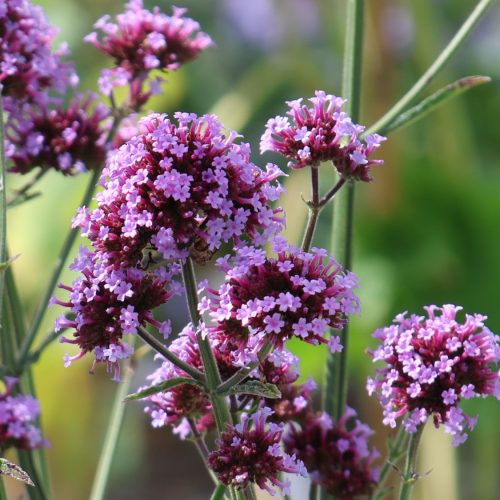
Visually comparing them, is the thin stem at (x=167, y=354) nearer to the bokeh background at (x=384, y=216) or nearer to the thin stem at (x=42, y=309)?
the thin stem at (x=42, y=309)

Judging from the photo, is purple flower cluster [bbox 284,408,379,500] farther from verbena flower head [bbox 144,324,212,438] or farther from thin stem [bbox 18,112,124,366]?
thin stem [bbox 18,112,124,366]

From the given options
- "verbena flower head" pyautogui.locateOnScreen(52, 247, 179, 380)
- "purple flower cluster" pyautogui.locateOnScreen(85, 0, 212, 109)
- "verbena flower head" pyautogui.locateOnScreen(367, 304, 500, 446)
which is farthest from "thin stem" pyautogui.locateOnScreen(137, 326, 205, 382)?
"purple flower cluster" pyautogui.locateOnScreen(85, 0, 212, 109)

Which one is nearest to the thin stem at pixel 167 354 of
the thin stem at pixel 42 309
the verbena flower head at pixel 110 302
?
the verbena flower head at pixel 110 302

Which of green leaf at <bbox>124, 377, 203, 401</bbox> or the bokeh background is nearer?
green leaf at <bbox>124, 377, 203, 401</bbox>

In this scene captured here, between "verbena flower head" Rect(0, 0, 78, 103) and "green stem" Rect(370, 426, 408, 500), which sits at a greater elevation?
"verbena flower head" Rect(0, 0, 78, 103)

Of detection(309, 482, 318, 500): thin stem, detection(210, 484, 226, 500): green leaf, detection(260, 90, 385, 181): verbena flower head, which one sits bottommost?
detection(210, 484, 226, 500): green leaf
